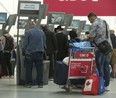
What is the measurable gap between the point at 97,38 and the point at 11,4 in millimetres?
11421

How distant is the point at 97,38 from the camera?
7.23 m

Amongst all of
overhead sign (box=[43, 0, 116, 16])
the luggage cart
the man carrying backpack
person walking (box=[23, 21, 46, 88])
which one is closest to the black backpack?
the man carrying backpack

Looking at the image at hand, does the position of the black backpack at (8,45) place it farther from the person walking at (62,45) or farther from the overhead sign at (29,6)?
the overhead sign at (29,6)

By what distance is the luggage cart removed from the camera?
717cm

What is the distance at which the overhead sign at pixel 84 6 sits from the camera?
39.1ft

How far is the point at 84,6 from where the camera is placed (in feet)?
40.3

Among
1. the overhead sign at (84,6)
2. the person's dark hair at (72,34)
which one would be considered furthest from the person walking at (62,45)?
the overhead sign at (84,6)

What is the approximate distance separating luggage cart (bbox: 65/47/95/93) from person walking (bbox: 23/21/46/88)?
3.16ft

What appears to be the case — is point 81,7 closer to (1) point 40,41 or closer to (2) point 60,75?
(1) point 40,41

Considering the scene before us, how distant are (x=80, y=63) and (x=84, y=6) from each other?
5336mm

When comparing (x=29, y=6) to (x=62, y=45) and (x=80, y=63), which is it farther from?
(x=80, y=63)

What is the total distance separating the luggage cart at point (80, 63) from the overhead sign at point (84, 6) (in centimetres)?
463

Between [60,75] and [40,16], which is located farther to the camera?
[40,16]

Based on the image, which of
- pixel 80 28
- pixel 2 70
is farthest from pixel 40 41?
pixel 80 28
